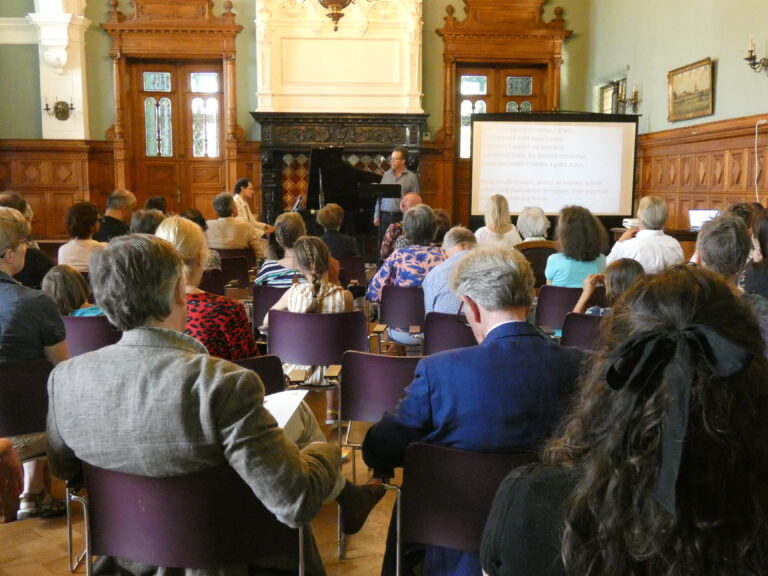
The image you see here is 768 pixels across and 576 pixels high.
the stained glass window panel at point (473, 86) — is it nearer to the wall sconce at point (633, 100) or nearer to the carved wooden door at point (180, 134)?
the wall sconce at point (633, 100)

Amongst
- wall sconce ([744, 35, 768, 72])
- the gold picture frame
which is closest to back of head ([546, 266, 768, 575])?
wall sconce ([744, 35, 768, 72])

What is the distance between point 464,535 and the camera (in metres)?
1.83

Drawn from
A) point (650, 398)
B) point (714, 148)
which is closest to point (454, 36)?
point (714, 148)

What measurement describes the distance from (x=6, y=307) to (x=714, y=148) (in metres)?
7.42

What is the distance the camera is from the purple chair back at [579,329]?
3.33 meters

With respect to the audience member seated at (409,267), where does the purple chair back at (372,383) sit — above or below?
below

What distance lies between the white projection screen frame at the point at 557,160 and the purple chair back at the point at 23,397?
7889 mm

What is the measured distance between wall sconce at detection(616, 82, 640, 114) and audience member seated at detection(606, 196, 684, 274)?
18.6 ft

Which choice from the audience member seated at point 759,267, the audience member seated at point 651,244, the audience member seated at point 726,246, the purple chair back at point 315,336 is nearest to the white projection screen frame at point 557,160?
the audience member seated at point 651,244

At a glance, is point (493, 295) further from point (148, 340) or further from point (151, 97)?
point (151, 97)

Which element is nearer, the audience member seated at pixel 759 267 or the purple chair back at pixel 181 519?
the purple chair back at pixel 181 519

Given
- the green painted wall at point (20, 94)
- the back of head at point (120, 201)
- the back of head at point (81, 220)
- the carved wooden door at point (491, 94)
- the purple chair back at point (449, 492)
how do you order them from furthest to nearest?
the carved wooden door at point (491, 94) < the green painted wall at point (20, 94) < the back of head at point (120, 201) < the back of head at point (81, 220) < the purple chair back at point (449, 492)

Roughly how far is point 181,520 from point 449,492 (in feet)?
2.04

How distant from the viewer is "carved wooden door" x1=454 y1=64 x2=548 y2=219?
11641 mm
